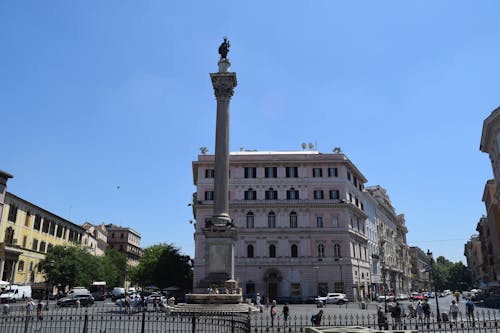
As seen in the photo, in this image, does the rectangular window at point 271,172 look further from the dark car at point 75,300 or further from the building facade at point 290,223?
the dark car at point 75,300

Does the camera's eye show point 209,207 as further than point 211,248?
Yes

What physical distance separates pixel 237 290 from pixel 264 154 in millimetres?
34396

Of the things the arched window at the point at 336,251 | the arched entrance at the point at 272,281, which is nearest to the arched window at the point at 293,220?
the arched window at the point at 336,251

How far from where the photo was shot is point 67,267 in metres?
56.4

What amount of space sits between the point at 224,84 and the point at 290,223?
2908cm

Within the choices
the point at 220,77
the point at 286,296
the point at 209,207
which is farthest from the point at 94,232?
the point at 220,77

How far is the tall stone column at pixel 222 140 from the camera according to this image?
29.5 metres

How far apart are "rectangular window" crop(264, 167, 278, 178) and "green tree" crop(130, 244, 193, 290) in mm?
19440

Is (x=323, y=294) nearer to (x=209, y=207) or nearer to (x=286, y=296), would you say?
(x=286, y=296)

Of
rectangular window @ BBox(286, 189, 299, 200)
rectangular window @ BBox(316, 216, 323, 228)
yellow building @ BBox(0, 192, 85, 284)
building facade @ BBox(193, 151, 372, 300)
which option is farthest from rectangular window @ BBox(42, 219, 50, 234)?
rectangular window @ BBox(316, 216, 323, 228)

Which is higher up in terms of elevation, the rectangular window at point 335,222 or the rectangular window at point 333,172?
the rectangular window at point 333,172

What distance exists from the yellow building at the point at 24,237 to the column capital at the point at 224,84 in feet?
115

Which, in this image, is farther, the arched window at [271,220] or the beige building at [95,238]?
the beige building at [95,238]

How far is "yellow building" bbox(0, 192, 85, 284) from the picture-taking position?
52281mm
